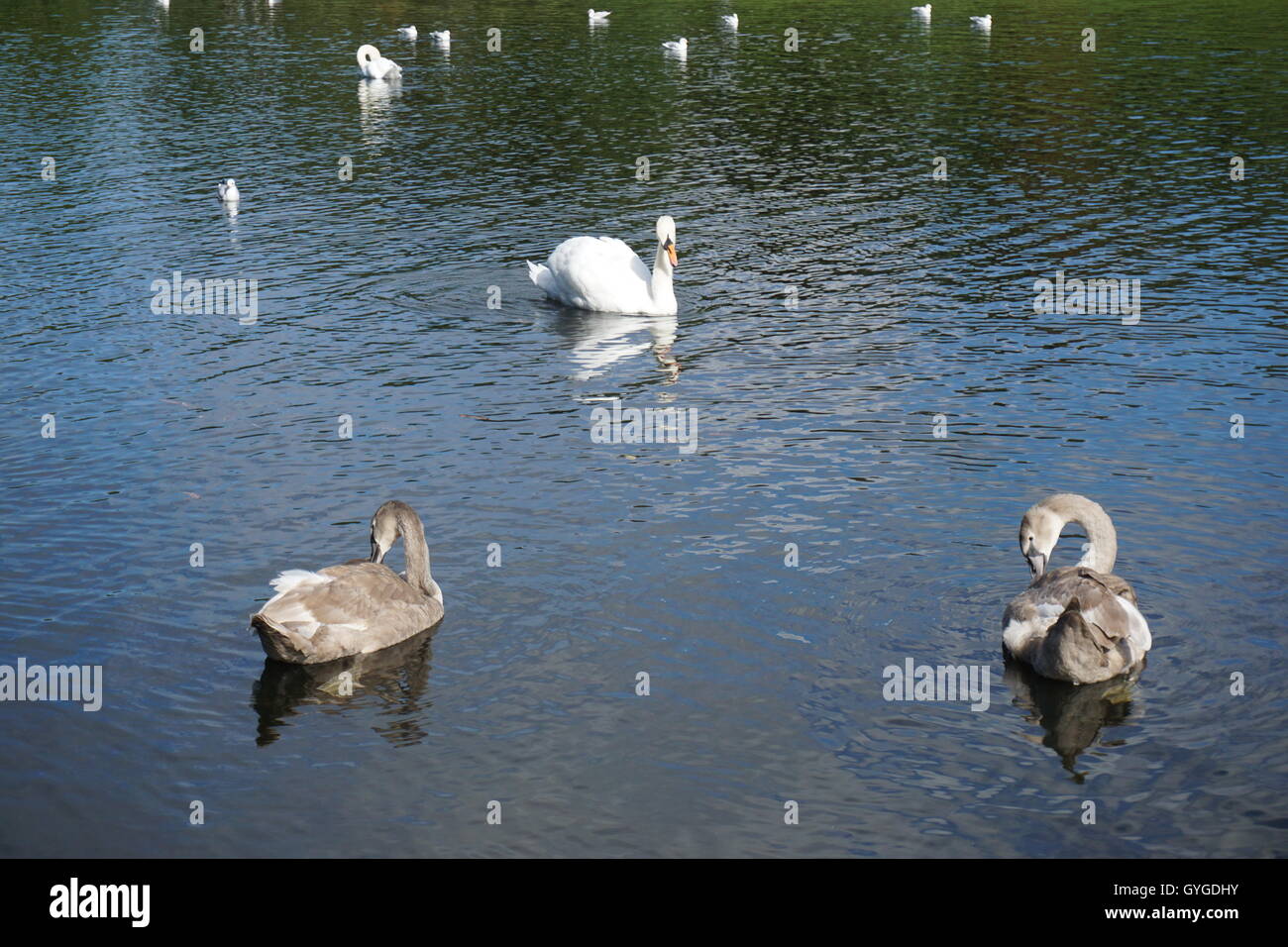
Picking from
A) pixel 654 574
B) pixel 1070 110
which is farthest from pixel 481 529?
pixel 1070 110

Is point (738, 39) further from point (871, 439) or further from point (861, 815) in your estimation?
point (861, 815)

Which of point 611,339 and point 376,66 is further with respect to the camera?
point 376,66

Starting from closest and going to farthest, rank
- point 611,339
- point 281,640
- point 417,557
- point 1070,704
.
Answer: point 1070,704 → point 281,640 → point 417,557 → point 611,339

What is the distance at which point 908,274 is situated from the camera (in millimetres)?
36281

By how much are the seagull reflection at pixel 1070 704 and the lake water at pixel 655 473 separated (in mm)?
72

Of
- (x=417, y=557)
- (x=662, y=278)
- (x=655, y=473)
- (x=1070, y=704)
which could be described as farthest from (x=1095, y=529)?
(x=662, y=278)

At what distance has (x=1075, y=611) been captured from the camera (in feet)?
54.9

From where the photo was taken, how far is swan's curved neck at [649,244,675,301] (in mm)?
33219

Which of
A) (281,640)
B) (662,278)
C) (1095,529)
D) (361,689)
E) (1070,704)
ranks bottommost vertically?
(1070,704)

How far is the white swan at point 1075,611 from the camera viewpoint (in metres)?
16.9

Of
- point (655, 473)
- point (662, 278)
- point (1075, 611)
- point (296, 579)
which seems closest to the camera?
point (1075, 611)

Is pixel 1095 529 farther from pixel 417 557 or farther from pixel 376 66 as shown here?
pixel 376 66

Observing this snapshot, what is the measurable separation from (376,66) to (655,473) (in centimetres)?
4617

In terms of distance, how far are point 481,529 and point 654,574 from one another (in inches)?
119
